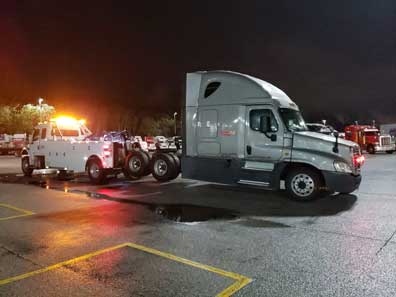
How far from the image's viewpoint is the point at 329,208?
29.8 ft

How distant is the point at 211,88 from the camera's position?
1166cm

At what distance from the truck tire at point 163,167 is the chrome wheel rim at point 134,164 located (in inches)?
22.0

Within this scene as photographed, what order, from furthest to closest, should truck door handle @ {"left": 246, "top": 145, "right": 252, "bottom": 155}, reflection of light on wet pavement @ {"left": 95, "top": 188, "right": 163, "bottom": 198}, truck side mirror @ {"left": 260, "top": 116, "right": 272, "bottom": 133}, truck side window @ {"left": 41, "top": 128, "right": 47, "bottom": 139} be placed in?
truck side window @ {"left": 41, "top": 128, "right": 47, "bottom": 139} < reflection of light on wet pavement @ {"left": 95, "top": 188, "right": 163, "bottom": 198} < truck door handle @ {"left": 246, "top": 145, "right": 252, "bottom": 155} < truck side mirror @ {"left": 260, "top": 116, "right": 272, "bottom": 133}

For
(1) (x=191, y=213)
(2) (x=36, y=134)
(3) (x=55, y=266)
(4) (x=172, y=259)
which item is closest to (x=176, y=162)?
(1) (x=191, y=213)

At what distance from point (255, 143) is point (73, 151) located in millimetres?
7813

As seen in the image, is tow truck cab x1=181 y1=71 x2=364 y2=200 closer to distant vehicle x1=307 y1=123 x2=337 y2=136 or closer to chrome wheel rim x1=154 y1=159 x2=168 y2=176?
distant vehicle x1=307 y1=123 x2=337 y2=136

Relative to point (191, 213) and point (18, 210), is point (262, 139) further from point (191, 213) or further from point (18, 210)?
point (18, 210)

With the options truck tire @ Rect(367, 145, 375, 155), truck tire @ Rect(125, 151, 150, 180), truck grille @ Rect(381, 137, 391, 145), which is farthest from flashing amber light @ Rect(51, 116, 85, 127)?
truck grille @ Rect(381, 137, 391, 145)

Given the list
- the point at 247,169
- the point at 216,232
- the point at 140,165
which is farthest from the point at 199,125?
the point at 216,232

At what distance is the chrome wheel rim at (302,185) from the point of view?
9938 mm

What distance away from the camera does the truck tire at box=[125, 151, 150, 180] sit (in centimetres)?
1458

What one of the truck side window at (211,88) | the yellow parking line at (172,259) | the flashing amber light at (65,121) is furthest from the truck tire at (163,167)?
the yellow parking line at (172,259)

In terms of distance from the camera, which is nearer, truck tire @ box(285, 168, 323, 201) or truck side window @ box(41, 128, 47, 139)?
truck tire @ box(285, 168, 323, 201)

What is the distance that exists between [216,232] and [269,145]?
14.3 ft
